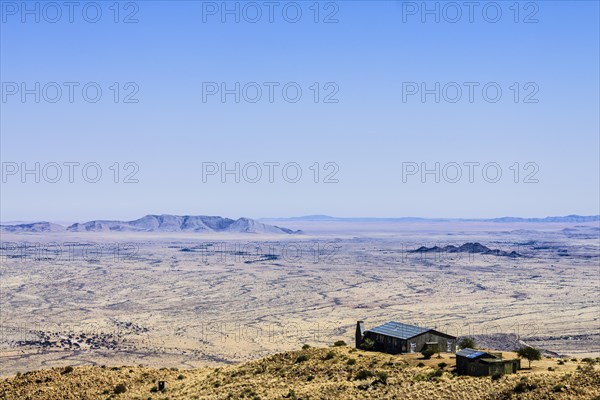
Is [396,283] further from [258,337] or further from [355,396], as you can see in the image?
[355,396]

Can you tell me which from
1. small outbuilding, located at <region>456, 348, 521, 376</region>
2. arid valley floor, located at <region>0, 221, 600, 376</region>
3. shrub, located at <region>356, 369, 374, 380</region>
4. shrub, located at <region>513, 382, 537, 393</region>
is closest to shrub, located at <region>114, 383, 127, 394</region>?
shrub, located at <region>356, 369, 374, 380</region>

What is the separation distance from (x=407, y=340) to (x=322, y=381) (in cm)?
644

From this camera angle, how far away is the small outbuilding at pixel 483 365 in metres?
28.4

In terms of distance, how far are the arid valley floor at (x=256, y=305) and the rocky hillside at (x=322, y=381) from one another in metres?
21.0

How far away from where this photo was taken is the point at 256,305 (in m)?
92.4

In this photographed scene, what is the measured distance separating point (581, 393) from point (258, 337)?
4651 cm

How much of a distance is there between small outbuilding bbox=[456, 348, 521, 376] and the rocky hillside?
62cm

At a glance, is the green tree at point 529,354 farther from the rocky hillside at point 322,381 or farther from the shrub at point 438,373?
the shrub at point 438,373

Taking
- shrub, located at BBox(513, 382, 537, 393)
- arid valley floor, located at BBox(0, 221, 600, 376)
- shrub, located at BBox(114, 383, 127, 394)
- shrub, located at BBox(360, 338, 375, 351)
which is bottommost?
arid valley floor, located at BBox(0, 221, 600, 376)

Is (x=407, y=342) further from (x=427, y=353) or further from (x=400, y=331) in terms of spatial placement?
(x=427, y=353)

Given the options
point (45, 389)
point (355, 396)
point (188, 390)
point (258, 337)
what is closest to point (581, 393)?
point (355, 396)

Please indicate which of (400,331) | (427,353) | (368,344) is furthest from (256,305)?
(427,353)

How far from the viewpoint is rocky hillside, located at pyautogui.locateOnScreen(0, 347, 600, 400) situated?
2625 cm

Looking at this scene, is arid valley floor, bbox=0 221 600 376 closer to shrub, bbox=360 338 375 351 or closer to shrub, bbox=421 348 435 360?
shrub, bbox=360 338 375 351
